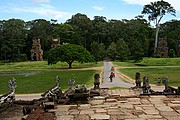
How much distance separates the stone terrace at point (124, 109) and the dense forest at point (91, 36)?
56.2 metres

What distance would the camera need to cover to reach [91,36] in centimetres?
9175

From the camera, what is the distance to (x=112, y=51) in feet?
237

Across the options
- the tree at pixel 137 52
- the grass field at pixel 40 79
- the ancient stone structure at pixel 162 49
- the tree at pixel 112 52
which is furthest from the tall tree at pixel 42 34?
the grass field at pixel 40 79

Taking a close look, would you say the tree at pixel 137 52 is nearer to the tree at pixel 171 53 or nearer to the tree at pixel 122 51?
the tree at pixel 122 51

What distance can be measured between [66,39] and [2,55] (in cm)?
1979

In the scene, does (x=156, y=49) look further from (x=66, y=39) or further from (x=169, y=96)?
(x=169, y=96)

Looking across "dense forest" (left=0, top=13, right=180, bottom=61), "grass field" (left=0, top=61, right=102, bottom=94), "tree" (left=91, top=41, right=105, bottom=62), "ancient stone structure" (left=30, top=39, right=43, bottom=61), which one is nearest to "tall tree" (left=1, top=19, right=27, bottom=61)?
"dense forest" (left=0, top=13, right=180, bottom=61)

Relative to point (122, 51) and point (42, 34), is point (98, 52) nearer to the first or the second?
point (122, 51)

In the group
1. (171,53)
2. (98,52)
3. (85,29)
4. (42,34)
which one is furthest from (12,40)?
(171,53)

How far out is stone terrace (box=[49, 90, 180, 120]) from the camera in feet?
25.7

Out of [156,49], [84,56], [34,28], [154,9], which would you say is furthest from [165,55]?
[34,28]

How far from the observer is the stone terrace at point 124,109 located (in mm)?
7824

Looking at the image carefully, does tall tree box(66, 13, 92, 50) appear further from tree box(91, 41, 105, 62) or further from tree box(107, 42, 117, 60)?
tree box(107, 42, 117, 60)

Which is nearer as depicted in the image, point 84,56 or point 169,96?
point 169,96
